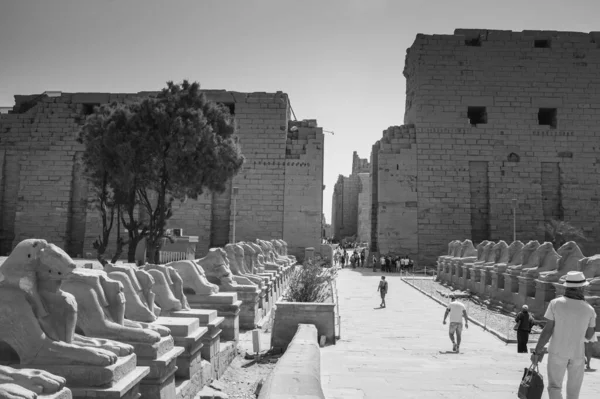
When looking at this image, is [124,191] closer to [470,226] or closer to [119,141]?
[119,141]

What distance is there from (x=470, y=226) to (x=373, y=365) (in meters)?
20.6

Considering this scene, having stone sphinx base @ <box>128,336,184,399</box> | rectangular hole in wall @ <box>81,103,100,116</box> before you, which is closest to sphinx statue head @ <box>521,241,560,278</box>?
stone sphinx base @ <box>128,336,184,399</box>

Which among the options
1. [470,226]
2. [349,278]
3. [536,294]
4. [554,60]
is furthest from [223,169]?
[554,60]

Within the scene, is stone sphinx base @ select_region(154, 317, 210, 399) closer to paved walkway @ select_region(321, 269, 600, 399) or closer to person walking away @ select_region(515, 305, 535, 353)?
paved walkway @ select_region(321, 269, 600, 399)

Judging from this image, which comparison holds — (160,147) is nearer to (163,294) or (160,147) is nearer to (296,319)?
(296,319)

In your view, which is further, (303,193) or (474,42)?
(474,42)

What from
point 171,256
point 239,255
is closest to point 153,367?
point 239,255

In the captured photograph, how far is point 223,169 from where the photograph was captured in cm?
1719

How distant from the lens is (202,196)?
2541 centimetres

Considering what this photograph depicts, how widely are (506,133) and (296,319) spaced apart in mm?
21817

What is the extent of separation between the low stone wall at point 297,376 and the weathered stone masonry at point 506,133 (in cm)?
2020

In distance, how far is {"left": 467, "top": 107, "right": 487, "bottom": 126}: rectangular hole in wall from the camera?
26562 mm

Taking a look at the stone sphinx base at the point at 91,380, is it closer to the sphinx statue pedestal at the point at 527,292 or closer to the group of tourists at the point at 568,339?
the group of tourists at the point at 568,339

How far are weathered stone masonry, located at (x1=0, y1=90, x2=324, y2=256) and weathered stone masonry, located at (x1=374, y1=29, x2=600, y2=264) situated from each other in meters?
4.43
